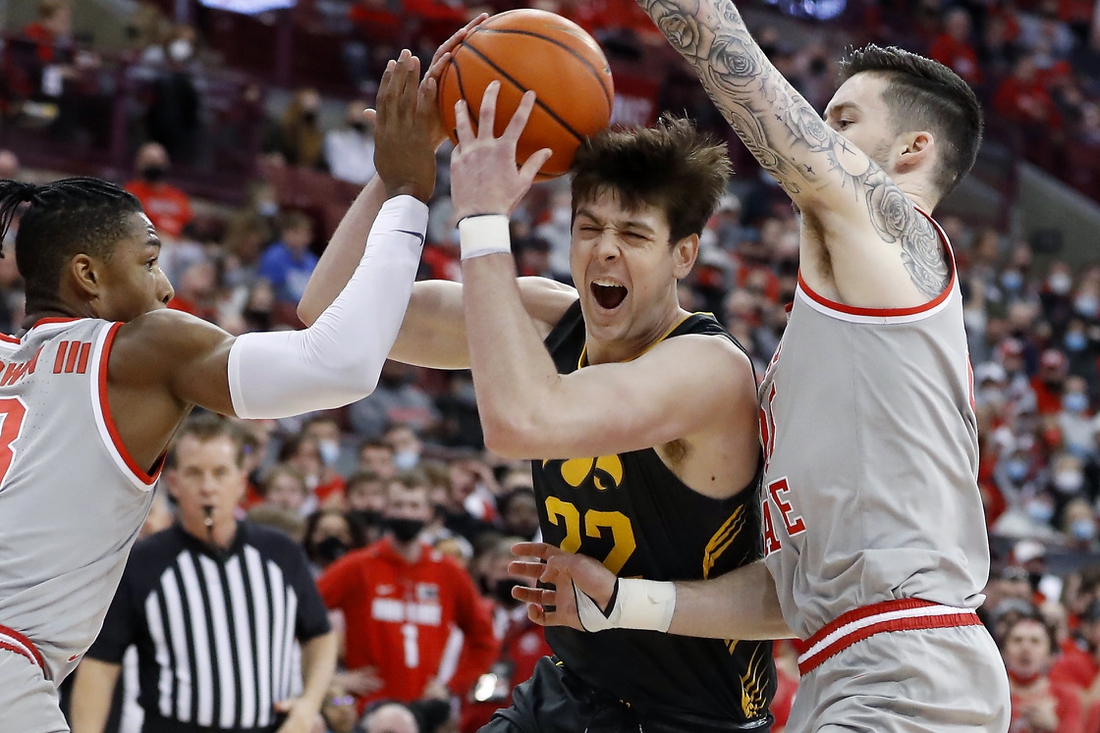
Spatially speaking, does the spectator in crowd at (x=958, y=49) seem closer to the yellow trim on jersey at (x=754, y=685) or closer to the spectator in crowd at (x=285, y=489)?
the spectator in crowd at (x=285, y=489)

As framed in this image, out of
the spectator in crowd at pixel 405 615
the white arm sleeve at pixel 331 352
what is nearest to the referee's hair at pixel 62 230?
the white arm sleeve at pixel 331 352

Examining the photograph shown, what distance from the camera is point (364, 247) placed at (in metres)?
→ 3.93

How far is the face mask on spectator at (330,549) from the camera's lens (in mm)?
7516

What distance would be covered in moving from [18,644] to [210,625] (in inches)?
95.8

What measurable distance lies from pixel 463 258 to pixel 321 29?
12.3m

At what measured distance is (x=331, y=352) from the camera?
329 cm

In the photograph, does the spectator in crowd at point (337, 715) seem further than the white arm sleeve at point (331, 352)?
Yes

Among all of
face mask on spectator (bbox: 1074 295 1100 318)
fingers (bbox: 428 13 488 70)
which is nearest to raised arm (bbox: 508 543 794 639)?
fingers (bbox: 428 13 488 70)

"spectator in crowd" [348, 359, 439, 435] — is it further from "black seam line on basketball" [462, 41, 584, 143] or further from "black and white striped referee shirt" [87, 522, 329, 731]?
"black seam line on basketball" [462, 41, 584, 143]

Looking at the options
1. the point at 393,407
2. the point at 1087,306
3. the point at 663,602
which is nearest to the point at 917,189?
the point at 663,602

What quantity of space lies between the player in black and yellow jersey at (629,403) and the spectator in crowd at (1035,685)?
452 centimetres

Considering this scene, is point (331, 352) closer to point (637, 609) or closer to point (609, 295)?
point (609, 295)

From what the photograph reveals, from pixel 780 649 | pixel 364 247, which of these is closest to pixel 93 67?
pixel 780 649

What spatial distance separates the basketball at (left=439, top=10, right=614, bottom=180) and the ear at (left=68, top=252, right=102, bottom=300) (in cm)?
99
